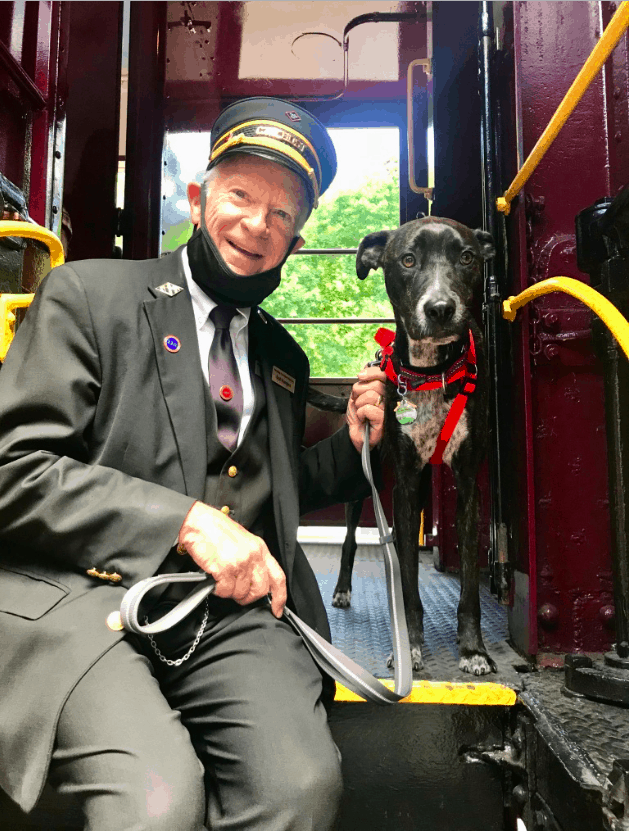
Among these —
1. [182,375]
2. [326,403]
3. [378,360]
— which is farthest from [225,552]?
[326,403]

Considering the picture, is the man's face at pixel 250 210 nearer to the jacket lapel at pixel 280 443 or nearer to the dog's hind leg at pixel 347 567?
the jacket lapel at pixel 280 443

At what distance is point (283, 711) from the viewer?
1.15 m

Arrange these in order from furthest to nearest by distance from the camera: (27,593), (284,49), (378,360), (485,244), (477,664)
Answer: (284,49)
(378,360)
(485,244)
(477,664)
(27,593)

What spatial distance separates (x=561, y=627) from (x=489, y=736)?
395mm

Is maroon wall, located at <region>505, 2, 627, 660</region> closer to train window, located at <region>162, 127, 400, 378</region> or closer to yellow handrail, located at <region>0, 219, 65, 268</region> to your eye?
yellow handrail, located at <region>0, 219, 65, 268</region>

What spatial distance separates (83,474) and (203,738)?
58cm

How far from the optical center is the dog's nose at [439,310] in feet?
5.96

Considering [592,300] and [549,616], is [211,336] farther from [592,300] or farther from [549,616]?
[549,616]

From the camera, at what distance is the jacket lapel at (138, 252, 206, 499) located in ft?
4.36

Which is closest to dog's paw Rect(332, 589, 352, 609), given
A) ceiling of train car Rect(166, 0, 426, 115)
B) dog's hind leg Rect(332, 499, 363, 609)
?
dog's hind leg Rect(332, 499, 363, 609)

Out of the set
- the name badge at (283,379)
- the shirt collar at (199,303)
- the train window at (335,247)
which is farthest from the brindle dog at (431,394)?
the train window at (335,247)


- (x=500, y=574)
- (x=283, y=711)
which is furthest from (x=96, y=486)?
(x=500, y=574)

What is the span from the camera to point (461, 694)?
1.60 m

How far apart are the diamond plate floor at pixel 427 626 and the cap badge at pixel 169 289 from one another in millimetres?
1226
